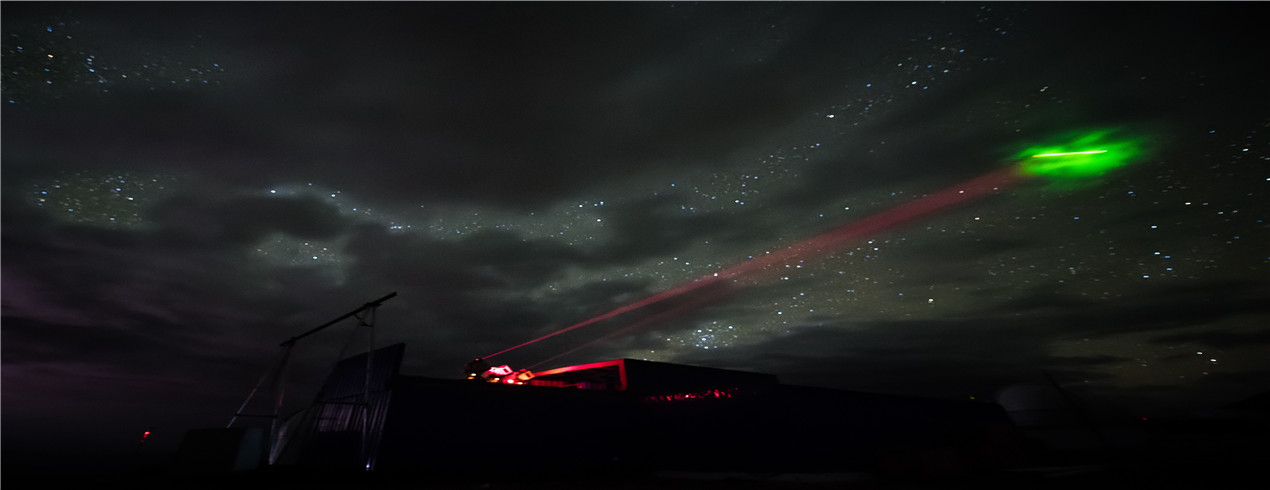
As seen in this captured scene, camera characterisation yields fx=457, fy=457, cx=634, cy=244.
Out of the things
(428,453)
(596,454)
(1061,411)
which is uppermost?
(428,453)

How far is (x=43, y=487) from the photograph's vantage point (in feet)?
39.9

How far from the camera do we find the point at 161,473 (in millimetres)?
16469

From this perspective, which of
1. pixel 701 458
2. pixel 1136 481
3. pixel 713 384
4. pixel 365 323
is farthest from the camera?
pixel 713 384

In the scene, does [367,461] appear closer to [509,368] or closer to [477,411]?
[477,411]

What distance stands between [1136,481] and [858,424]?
45.9 ft

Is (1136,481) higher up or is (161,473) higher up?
(161,473)

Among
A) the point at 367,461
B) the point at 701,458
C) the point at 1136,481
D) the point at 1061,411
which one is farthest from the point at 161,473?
the point at 1061,411

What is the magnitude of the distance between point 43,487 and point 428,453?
9388mm

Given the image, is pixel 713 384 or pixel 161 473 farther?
pixel 713 384

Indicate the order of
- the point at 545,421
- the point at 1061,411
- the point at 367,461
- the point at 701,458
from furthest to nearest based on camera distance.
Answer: the point at 1061,411, the point at 701,458, the point at 545,421, the point at 367,461

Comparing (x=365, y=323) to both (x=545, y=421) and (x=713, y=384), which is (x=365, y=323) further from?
(x=713, y=384)

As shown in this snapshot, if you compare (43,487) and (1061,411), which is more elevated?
(43,487)

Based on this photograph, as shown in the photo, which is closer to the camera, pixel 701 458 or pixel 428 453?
pixel 428 453

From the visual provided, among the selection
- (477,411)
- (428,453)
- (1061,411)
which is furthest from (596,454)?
(1061,411)
